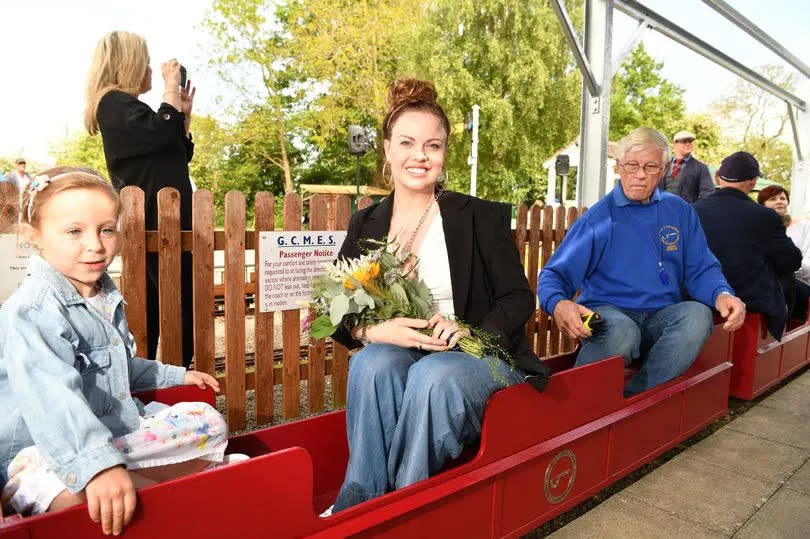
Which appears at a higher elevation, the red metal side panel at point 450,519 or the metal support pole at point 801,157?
the metal support pole at point 801,157

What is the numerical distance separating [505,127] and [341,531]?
88.3 ft

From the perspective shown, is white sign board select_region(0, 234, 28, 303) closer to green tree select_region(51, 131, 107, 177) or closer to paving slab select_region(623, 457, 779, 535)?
paving slab select_region(623, 457, 779, 535)

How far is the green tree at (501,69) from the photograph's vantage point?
2661 centimetres

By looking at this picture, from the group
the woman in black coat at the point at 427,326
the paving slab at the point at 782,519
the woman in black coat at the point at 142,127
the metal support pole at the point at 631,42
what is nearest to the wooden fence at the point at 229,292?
the woman in black coat at the point at 142,127

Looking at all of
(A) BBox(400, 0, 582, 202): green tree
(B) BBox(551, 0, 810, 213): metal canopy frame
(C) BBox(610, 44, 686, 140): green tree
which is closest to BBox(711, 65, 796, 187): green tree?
(C) BBox(610, 44, 686, 140): green tree

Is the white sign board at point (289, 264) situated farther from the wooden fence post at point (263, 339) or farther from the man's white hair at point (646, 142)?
the man's white hair at point (646, 142)

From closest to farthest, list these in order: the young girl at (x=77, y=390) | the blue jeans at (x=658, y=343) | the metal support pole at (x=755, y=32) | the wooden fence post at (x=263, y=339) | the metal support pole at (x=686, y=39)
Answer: the young girl at (x=77, y=390) → the blue jeans at (x=658, y=343) → the wooden fence post at (x=263, y=339) → the metal support pole at (x=686, y=39) → the metal support pole at (x=755, y=32)

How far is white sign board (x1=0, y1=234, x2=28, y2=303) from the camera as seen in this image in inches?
138

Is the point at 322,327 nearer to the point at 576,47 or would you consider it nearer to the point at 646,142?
the point at 646,142

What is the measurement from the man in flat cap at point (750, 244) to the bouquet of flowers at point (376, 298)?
9.72 feet

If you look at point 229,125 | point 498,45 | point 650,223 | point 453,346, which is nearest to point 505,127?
point 498,45

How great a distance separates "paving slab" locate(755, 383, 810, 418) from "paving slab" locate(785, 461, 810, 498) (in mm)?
1147

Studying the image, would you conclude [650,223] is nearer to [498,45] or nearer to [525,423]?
[525,423]

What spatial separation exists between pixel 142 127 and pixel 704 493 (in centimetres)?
356
